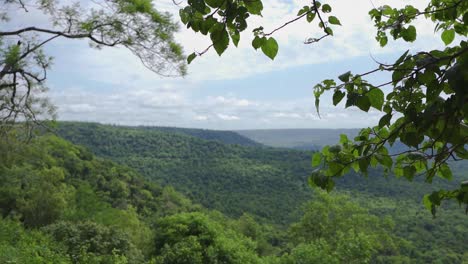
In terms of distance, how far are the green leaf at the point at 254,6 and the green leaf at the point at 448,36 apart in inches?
27.8

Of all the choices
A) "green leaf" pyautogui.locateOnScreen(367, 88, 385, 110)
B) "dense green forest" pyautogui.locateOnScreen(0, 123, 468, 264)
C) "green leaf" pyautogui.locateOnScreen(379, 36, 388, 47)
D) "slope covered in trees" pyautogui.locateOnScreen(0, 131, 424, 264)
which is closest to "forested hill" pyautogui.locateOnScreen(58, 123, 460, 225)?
"dense green forest" pyautogui.locateOnScreen(0, 123, 468, 264)

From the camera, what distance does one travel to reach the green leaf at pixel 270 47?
1204mm

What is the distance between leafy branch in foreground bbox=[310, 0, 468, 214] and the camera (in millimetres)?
1062

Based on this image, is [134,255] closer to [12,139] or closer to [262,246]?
[12,139]

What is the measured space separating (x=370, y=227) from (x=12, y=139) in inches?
685

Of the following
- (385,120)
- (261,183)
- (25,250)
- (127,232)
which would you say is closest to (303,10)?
(385,120)

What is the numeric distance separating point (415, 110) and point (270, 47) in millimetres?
451

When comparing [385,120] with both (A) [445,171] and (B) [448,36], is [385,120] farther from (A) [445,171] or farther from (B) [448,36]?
(B) [448,36]

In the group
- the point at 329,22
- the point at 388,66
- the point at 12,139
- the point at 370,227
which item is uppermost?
the point at 329,22

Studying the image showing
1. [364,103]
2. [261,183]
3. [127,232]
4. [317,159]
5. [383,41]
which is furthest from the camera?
[261,183]

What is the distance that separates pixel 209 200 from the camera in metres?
58.9

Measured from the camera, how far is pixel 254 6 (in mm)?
1183

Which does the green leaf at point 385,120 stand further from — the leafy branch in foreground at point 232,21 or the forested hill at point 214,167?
the forested hill at point 214,167

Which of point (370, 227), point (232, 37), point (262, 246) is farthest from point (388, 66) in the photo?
point (262, 246)
